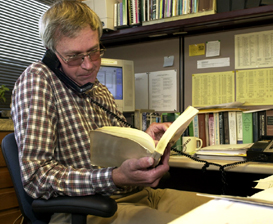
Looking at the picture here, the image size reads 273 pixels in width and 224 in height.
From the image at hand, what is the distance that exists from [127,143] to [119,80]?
1.14 m

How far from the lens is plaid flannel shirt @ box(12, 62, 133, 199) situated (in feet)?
2.79

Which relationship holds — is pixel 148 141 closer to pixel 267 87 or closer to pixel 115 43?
pixel 267 87

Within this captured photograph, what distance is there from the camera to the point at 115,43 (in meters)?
2.16

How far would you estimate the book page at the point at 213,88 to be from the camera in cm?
178

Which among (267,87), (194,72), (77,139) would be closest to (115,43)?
(194,72)

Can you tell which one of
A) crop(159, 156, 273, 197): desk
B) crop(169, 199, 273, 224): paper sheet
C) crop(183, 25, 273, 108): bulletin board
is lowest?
crop(159, 156, 273, 197): desk

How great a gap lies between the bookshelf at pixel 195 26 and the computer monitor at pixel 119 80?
0.19m

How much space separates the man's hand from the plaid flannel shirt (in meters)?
0.04

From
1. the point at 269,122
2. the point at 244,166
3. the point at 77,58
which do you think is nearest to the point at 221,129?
the point at 269,122

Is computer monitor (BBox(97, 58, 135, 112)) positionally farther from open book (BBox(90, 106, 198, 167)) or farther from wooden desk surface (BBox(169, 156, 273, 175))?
open book (BBox(90, 106, 198, 167))

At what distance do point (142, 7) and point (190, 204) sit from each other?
123 cm

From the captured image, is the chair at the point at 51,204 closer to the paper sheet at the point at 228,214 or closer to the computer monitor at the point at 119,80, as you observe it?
the paper sheet at the point at 228,214

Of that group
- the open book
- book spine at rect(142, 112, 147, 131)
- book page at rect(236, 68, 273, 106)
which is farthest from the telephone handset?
book page at rect(236, 68, 273, 106)

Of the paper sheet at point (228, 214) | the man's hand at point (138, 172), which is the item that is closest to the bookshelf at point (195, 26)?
the man's hand at point (138, 172)
